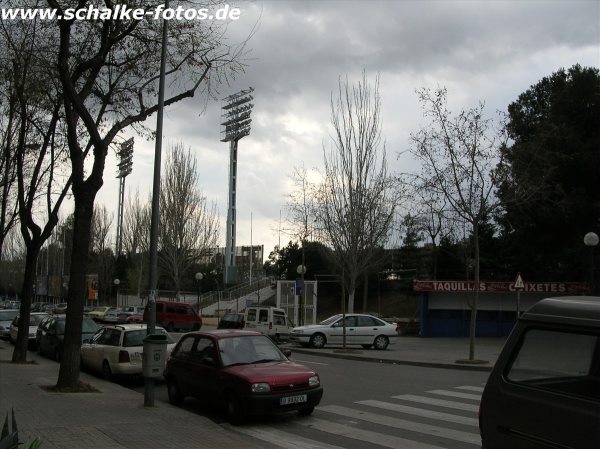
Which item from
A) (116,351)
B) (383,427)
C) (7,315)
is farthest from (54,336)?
(7,315)

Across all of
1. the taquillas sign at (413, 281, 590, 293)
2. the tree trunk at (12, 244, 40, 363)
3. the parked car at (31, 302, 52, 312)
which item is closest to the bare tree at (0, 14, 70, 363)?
the tree trunk at (12, 244, 40, 363)

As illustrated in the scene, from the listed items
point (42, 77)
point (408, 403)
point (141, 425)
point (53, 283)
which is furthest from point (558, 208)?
point (53, 283)

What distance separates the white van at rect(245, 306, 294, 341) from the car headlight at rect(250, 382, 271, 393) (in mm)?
18493

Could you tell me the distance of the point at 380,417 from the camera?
32.7 ft

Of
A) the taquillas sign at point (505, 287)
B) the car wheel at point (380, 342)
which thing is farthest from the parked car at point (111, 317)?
the car wheel at point (380, 342)

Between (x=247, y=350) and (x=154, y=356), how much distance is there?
5.44ft

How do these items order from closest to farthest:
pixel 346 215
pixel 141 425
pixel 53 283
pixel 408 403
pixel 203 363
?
pixel 141 425 < pixel 203 363 < pixel 408 403 < pixel 346 215 < pixel 53 283

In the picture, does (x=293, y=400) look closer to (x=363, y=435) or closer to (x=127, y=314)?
(x=363, y=435)

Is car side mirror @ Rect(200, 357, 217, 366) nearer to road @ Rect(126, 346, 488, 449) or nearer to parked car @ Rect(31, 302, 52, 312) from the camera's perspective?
road @ Rect(126, 346, 488, 449)

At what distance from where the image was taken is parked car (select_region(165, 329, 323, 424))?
9.25m

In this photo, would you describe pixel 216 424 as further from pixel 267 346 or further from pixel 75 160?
pixel 75 160

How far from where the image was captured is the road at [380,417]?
8328 mm

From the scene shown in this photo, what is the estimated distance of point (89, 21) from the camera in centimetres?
1280

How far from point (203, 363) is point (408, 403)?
4.01 meters
